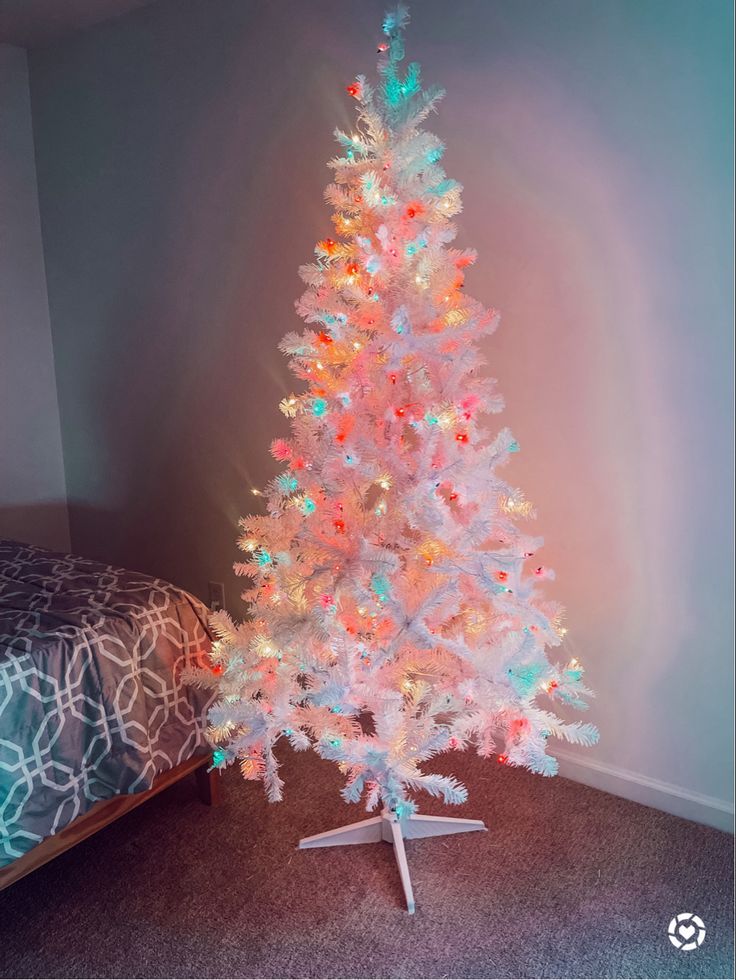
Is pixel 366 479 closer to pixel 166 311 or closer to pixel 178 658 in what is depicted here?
pixel 178 658

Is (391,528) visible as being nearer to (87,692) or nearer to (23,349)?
(87,692)

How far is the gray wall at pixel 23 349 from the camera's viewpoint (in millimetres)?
3494

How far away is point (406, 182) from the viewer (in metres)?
1.87

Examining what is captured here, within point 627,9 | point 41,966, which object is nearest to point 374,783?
point 41,966

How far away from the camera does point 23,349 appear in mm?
3625

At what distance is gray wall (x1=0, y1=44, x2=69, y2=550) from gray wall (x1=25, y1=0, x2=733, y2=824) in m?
0.49

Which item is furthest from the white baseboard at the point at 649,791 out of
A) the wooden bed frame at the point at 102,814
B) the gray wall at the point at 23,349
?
the gray wall at the point at 23,349

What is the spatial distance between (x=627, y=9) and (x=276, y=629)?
181 centimetres

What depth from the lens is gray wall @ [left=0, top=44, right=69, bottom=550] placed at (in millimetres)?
3494

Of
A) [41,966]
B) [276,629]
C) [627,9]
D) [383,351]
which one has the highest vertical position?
[627,9]

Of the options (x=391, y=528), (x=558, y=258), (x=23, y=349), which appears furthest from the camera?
(x=23, y=349)

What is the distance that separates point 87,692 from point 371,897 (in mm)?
880

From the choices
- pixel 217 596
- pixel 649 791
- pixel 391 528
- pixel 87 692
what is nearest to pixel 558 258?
pixel 391 528

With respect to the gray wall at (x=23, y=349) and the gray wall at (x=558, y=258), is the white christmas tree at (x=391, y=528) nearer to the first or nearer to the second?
the gray wall at (x=558, y=258)
